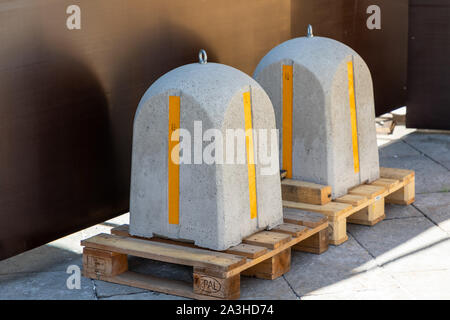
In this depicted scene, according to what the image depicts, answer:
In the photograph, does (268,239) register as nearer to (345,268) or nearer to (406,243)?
(345,268)

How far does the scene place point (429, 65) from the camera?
33.6 ft

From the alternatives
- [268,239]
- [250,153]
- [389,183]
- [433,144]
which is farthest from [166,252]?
[433,144]

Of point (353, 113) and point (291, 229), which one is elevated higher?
point (353, 113)

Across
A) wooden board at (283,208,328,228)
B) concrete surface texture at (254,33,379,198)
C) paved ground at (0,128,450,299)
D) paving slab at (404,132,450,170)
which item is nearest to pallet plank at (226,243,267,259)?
paved ground at (0,128,450,299)

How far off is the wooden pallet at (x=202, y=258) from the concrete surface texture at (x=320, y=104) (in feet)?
2.01

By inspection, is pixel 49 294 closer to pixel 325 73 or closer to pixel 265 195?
pixel 265 195

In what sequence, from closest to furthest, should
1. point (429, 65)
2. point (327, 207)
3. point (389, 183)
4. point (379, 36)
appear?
point (327, 207) → point (389, 183) → point (429, 65) → point (379, 36)

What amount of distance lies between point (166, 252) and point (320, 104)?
187cm

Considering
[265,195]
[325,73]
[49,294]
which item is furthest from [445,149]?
[49,294]

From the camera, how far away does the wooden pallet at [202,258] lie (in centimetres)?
542

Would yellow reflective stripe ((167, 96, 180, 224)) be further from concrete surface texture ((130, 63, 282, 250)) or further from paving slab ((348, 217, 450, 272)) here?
paving slab ((348, 217, 450, 272))

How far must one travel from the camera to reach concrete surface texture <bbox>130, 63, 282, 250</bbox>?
18.3 feet

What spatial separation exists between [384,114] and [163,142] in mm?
6027

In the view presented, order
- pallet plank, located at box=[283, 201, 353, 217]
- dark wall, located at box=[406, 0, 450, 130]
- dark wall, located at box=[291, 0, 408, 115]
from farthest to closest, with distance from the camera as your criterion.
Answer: dark wall, located at box=[406, 0, 450, 130], dark wall, located at box=[291, 0, 408, 115], pallet plank, located at box=[283, 201, 353, 217]
